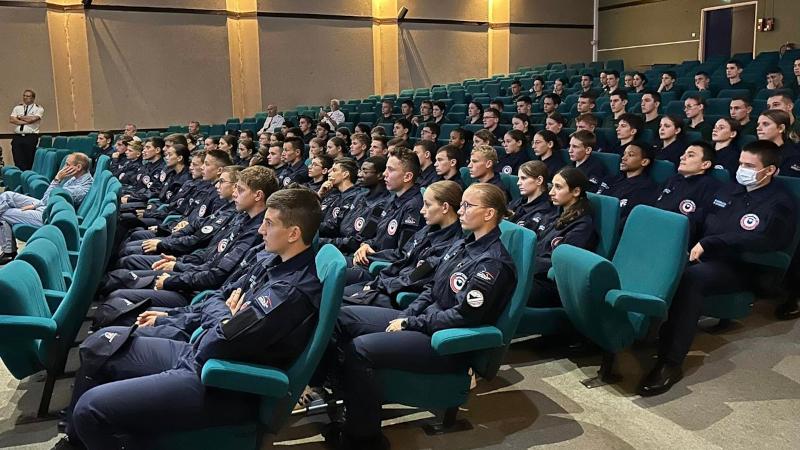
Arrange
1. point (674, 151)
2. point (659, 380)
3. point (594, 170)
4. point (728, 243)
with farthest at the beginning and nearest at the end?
point (674, 151)
point (594, 170)
point (728, 243)
point (659, 380)

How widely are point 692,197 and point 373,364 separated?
86.2 inches

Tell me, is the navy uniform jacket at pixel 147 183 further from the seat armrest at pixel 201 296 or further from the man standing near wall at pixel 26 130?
the man standing near wall at pixel 26 130

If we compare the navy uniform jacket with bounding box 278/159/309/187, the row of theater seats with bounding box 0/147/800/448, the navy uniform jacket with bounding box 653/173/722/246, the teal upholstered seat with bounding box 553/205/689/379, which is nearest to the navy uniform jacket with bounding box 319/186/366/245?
the row of theater seats with bounding box 0/147/800/448

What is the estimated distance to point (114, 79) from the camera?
458 inches

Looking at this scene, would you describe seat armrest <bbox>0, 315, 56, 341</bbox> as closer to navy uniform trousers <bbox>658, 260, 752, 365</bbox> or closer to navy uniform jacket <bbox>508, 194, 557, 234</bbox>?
navy uniform jacket <bbox>508, 194, 557, 234</bbox>

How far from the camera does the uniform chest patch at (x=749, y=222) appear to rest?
3121 mm

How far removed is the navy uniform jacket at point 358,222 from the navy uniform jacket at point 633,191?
1360 mm

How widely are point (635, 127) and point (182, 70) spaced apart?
381 inches

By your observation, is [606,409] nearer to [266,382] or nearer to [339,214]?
[266,382]

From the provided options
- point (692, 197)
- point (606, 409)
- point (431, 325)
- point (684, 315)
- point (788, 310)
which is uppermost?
point (692, 197)

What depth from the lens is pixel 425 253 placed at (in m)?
3.03

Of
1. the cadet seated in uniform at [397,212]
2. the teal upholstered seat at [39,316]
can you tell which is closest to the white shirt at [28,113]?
the cadet seated in uniform at [397,212]


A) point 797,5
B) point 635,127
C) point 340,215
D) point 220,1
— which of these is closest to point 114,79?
point 220,1

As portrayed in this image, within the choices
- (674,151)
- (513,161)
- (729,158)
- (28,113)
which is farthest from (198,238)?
(28,113)
